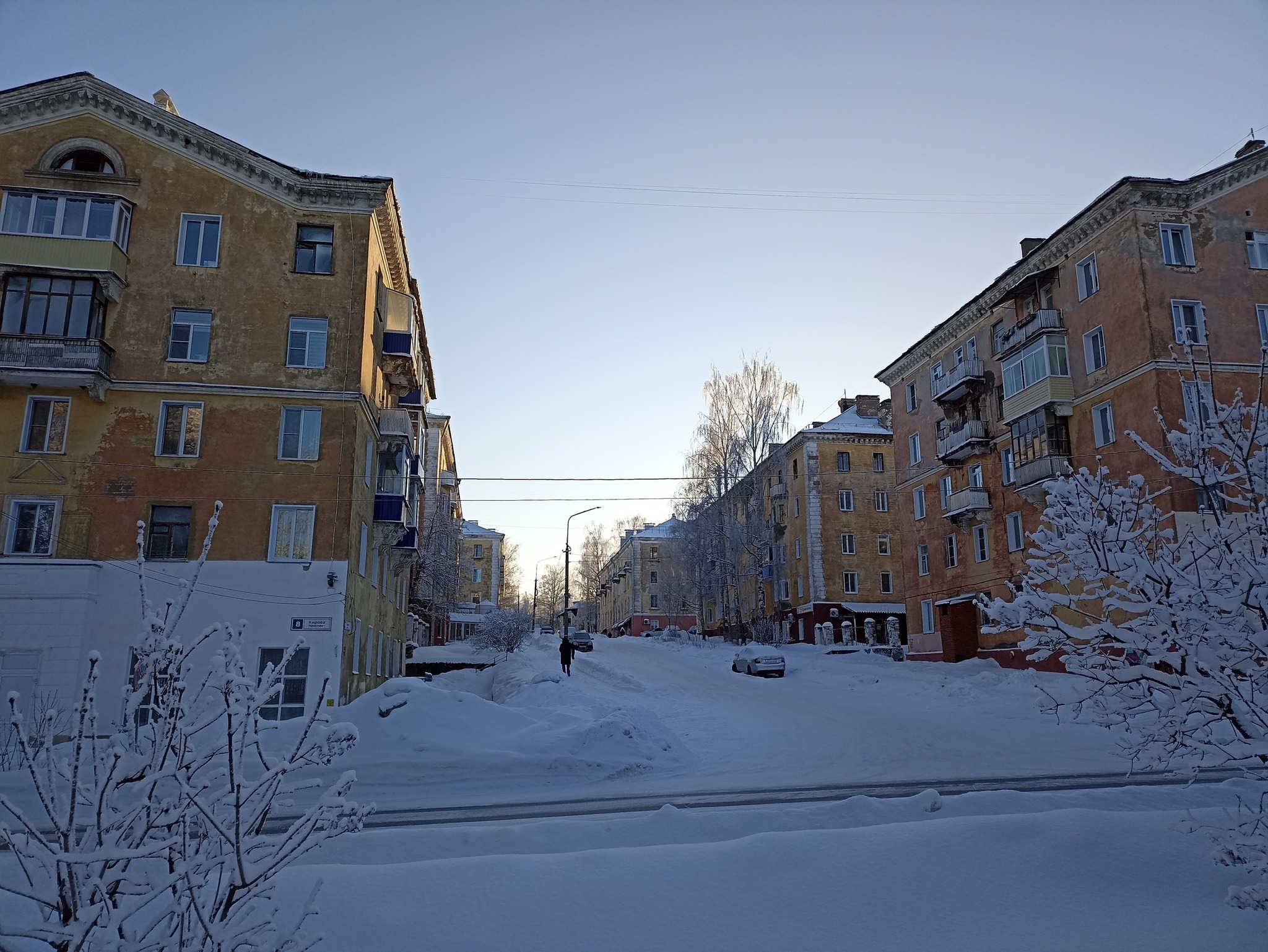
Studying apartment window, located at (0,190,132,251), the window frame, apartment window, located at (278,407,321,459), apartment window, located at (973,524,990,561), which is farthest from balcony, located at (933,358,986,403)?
apartment window, located at (0,190,132,251)

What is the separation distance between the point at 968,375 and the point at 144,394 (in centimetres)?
3106

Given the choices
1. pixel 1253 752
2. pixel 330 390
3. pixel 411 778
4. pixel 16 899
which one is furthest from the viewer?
pixel 330 390

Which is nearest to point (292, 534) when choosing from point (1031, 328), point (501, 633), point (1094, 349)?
point (501, 633)

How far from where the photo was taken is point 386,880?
514 centimetres

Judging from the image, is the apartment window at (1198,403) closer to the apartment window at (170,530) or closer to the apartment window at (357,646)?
the apartment window at (357,646)

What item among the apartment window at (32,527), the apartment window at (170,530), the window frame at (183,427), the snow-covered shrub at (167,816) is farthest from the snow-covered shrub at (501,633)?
the snow-covered shrub at (167,816)

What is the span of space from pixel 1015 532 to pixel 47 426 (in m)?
33.8

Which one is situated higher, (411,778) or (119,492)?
(119,492)

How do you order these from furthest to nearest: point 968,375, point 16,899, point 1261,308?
point 968,375
point 1261,308
point 16,899

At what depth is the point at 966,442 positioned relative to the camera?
36.8 m

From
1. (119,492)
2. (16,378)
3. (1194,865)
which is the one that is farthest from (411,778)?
(16,378)

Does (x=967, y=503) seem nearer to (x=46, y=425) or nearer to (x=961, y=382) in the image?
(x=961, y=382)

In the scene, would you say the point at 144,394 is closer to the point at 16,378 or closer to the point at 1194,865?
the point at 16,378

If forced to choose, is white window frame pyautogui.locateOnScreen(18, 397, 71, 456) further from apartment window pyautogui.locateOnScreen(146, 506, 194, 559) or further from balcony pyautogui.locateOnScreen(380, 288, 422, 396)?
balcony pyautogui.locateOnScreen(380, 288, 422, 396)
